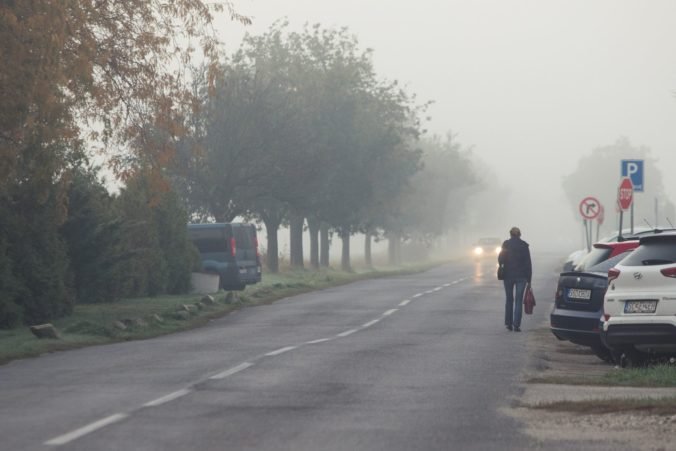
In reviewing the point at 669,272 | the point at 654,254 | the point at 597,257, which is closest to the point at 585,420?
the point at 669,272

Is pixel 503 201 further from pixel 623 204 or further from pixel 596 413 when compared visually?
pixel 596 413

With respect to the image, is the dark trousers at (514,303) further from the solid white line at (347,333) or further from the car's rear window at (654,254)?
the car's rear window at (654,254)

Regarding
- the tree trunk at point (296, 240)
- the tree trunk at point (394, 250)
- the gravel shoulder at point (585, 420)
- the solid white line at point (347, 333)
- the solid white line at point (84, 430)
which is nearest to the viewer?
the solid white line at point (84, 430)

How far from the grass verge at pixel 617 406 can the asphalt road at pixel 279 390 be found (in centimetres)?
60

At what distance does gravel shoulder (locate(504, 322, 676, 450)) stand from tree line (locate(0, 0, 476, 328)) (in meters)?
9.00

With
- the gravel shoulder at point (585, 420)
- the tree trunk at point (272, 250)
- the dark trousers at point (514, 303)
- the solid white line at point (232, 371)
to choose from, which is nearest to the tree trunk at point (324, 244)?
the tree trunk at point (272, 250)

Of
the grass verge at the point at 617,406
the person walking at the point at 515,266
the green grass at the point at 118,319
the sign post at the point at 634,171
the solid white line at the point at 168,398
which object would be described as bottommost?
the grass verge at the point at 617,406

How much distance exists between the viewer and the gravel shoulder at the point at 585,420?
984 cm

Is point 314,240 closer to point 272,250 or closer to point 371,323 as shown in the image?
point 272,250

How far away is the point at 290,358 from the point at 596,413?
230 inches

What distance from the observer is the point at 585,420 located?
36.5 ft

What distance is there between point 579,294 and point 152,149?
10.1 metres

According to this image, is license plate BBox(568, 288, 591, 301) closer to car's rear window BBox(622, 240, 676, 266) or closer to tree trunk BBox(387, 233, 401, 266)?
car's rear window BBox(622, 240, 676, 266)

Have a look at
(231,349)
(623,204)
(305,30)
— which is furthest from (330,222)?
(231,349)
